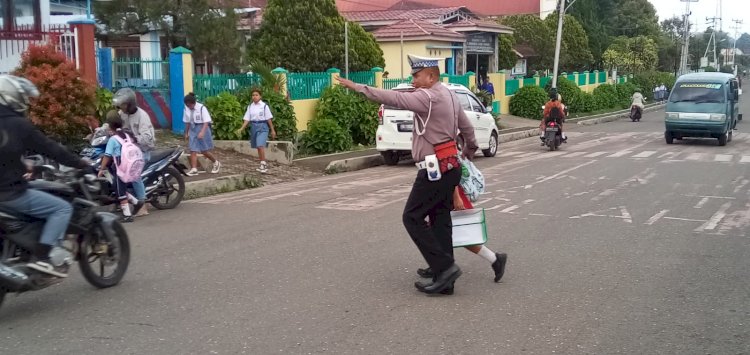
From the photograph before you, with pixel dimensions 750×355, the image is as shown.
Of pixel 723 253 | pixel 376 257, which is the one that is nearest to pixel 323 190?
pixel 376 257

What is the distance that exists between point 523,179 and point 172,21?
1115cm

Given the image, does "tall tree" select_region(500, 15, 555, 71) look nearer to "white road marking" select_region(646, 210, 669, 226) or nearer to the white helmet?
"white road marking" select_region(646, 210, 669, 226)

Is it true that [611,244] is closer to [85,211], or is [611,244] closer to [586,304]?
[586,304]

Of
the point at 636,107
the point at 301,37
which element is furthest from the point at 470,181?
the point at 636,107

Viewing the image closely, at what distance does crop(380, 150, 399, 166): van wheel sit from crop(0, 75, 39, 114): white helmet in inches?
459

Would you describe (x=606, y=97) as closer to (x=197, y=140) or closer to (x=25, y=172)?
(x=197, y=140)

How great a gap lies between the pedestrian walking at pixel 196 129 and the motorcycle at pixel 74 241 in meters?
6.61

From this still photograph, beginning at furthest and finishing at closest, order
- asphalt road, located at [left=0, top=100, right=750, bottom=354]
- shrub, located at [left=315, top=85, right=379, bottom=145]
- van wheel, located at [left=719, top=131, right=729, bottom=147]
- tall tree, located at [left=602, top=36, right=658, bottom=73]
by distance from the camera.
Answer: tall tree, located at [left=602, top=36, right=658, bottom=73] → van wheel, located at [left=719, top=131, right=729, bottom=147] → shrub, located at [left=315, top=85, right=379, bottom=145] → asphalt road, located at [left=0, top=100, right=750, bottom=354]

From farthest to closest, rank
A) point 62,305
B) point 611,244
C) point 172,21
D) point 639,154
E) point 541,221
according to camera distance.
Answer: point 172,21
point 639,154
point 541,221
point 611,244
point 62,305

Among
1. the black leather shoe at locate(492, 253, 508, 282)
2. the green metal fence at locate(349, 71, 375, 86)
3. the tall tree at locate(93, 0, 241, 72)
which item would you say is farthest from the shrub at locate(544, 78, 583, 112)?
the black leather shoe at locate(492, 253, 508, 282)

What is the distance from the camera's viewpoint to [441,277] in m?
6.25

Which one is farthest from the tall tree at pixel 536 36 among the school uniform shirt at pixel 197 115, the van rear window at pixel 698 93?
the school uniform shirt at pixel 197 115

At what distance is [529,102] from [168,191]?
26.2m

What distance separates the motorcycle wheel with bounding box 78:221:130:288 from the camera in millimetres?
6332
